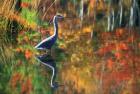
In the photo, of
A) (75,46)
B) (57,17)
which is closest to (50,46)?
(75,46)

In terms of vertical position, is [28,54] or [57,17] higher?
[57,17]

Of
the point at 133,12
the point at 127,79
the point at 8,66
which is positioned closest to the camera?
the point at 127,79

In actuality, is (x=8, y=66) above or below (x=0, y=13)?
below

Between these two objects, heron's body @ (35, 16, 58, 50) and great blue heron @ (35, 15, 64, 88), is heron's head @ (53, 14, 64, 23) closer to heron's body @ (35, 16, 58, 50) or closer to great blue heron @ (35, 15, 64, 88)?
great blue heron @ (35, 15, 64, 88)

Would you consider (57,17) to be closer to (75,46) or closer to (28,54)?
(75,46)

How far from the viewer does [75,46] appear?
531 centimetres

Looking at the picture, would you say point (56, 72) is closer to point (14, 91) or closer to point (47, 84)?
point (47, 84)

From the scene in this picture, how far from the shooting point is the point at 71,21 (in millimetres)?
5707

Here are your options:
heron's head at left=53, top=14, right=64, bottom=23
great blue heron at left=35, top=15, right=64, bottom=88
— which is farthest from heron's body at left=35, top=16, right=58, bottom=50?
heron's head at left=53, top=14, right=64, bottom=23

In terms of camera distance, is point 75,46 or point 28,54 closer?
point 28,54

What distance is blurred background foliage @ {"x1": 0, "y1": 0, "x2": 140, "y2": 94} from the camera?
13.1 feet

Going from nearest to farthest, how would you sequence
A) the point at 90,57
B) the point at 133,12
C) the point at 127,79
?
the point at 127,79 < the point at 90,57 < the point at 133,12

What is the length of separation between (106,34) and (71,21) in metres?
0.46

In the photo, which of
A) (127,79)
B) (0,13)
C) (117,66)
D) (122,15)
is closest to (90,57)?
(117,66)
